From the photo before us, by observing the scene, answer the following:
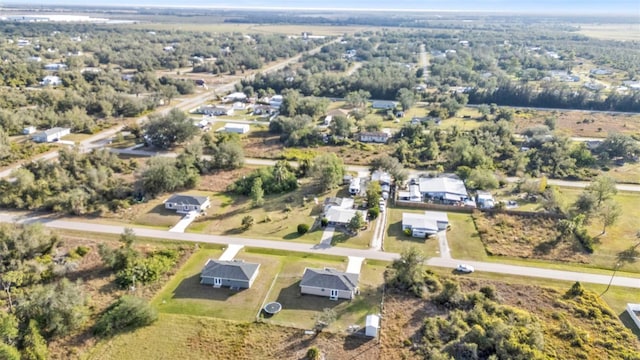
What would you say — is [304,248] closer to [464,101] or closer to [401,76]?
[464,101]

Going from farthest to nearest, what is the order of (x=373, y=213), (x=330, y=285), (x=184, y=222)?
(x=373, y=213) → (x=184, y=222) → (x=330, y=285)

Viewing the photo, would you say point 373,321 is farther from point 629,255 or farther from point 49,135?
point 49,135

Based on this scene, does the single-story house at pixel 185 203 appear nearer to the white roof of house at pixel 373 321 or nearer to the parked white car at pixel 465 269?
the white roof of house at pixel 373 321

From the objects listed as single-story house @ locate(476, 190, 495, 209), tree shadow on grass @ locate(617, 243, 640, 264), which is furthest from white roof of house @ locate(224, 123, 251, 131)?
tree shadow on grass @ locate(617, 243, 640, 264)

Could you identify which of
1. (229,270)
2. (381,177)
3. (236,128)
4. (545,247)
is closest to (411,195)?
(381,177)

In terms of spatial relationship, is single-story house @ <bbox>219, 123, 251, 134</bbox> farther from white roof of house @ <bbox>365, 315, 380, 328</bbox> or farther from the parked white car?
white roof of house @ <bbox>365, 315, 380, 328</bbox>

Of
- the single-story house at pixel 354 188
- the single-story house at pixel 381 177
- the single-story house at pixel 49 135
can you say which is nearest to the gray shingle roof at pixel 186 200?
the single-story house at pixel 354 188

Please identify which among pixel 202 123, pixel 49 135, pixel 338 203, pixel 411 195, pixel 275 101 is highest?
pixel 275 101
